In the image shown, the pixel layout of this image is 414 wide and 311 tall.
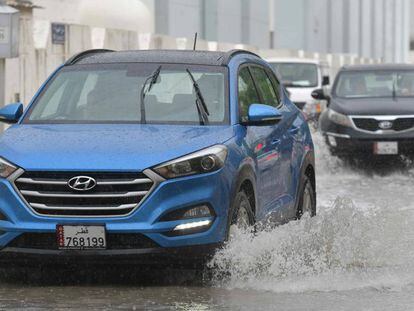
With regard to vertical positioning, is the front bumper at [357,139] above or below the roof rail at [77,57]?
below

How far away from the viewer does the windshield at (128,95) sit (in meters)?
9.15

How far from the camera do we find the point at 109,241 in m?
8.06

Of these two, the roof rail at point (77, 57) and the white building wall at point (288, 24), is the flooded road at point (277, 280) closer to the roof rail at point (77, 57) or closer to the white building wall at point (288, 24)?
the roof rail at point (77, 57)

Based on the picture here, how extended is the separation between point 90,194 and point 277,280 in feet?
4.56

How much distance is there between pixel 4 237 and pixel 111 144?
2.97ft

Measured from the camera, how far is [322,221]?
9422 mm

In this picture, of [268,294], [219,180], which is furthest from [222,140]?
[268,294]

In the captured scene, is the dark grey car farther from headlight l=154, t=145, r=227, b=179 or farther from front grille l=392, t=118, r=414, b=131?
headlight l=154, t=145, r=227, b=179

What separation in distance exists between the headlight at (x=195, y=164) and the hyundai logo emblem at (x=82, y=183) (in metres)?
0.41

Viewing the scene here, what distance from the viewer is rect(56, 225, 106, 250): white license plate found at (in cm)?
802

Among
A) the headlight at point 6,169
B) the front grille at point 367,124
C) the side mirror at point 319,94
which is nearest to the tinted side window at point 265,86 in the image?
the headlight at point 6,169

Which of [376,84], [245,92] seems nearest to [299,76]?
[376,84]

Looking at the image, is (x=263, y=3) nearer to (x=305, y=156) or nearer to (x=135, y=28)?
(x=135, y=28)

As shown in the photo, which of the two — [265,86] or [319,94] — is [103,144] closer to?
[265,86]
